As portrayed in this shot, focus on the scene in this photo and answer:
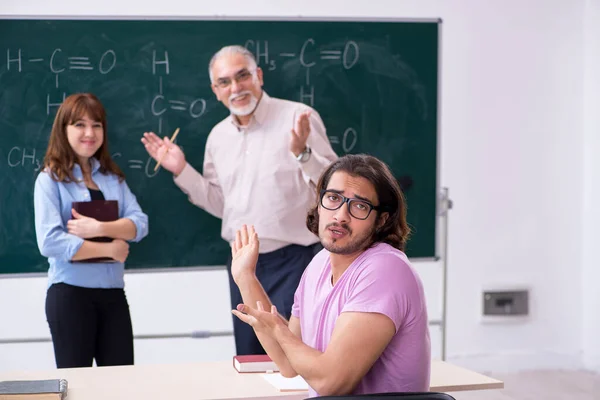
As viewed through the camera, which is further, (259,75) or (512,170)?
(512,170)

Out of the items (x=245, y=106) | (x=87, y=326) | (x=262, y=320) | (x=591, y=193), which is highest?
(x=245, y=106)

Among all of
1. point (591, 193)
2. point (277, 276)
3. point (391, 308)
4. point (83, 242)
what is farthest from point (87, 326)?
point (591, 193)

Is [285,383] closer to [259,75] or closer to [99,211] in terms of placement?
[99,211]

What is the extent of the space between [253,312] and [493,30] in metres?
3.58

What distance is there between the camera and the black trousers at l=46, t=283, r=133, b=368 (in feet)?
10.7

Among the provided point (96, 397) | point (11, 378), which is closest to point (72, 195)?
point (11, 378)

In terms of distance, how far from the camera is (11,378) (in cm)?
240

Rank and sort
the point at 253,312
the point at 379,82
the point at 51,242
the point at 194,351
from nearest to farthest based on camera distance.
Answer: the point at 253,312 → the point at 51,242 → the point at 379,82 → the point at 194,351

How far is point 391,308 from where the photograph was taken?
198 cm

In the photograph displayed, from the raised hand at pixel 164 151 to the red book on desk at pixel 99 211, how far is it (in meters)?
0.53

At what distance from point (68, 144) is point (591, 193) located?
346 centimetres

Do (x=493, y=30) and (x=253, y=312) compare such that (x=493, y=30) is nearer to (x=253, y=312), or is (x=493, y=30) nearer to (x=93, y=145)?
(x=93, y=145)

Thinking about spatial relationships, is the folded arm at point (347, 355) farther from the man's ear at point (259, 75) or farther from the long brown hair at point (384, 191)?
the man's ear at point (259, 75)

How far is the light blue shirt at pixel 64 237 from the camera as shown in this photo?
3346mm
